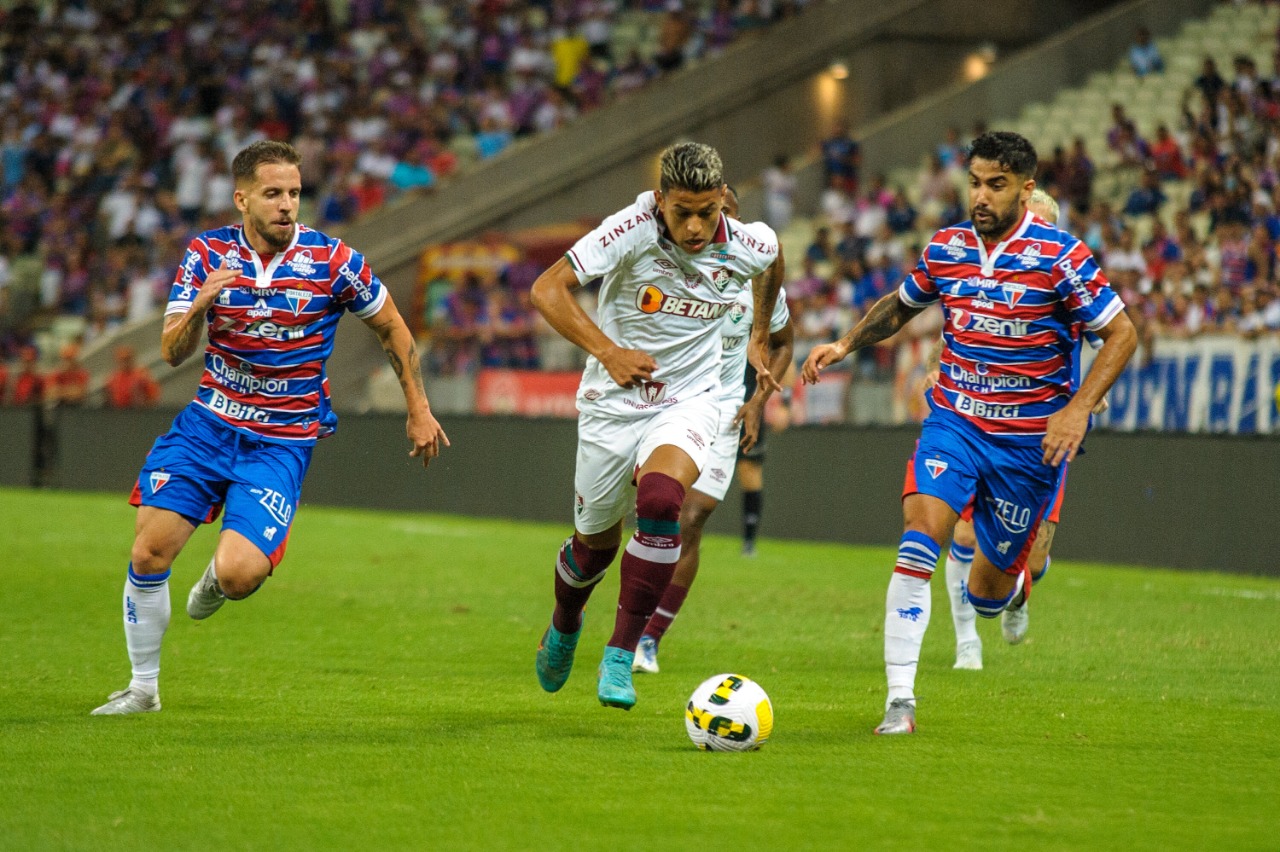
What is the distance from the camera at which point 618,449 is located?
7344 mm

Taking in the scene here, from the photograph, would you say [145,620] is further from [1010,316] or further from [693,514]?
[1010,316]

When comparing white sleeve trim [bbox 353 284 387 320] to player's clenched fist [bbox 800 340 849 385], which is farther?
white sleeve trim [bbox 353 284 387 320]

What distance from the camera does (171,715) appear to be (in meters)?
7.16

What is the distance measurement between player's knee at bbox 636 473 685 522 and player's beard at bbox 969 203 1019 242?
67.4 inches

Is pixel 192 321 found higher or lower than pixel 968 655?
higher

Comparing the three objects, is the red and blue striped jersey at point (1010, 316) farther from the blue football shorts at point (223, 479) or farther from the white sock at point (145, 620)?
the white sock at point (145, 620)

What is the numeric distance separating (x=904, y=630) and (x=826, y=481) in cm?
1176

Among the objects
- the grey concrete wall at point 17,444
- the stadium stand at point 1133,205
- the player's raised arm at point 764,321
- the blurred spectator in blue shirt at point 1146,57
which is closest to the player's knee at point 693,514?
the player's raised arm at point 764,321

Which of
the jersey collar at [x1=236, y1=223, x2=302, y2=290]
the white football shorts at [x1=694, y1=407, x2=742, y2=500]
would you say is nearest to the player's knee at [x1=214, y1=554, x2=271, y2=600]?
the jersey collar at [x1=236, y1=223, x2=302, y2=290]

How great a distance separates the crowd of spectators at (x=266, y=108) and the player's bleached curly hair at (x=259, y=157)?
22.8 m

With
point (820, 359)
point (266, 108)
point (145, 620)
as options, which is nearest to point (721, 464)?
point (820, 359)

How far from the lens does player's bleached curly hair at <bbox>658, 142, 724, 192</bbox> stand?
272 inches

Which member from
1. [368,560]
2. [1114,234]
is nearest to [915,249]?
[1114,234]

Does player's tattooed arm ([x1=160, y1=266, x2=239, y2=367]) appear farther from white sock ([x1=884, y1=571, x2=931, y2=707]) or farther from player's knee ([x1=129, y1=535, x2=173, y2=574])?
white sock ([x1=884, y1=571, x2=931, y2=707])
